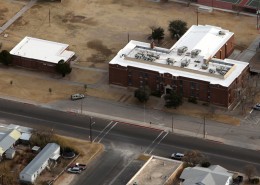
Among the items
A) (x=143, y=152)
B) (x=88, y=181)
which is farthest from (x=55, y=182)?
(x=143, y=152)

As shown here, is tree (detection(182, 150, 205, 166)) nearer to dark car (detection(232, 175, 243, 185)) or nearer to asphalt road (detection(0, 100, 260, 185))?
asphalt road (detection(0, 100, 260, 185))

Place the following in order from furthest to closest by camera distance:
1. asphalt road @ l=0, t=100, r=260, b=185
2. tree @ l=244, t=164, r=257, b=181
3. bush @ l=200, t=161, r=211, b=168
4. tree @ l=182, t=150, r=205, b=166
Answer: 1. asphalt road @ l=0, t=100, r=260, b=185
2. bush @ l=200, t=161, r=211, b=168
3. tree @ l=182, t=150, r=205, b=166
4. tree @ l=244, t=164, r=257, b=181

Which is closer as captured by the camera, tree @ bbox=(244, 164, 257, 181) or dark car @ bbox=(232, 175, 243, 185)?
tree @ bbox=(244, 164, 257, 181)

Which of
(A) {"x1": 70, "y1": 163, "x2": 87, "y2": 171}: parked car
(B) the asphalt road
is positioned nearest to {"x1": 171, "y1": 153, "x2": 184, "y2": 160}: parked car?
(B) the asphalt road

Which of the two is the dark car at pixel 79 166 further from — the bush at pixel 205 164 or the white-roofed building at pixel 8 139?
the bush at pixel 205 164

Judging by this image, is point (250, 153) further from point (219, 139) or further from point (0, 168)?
point (0, 168)

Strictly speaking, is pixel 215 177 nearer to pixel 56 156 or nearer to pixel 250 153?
pixel 250 153

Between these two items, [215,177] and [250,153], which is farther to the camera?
[250,153]
